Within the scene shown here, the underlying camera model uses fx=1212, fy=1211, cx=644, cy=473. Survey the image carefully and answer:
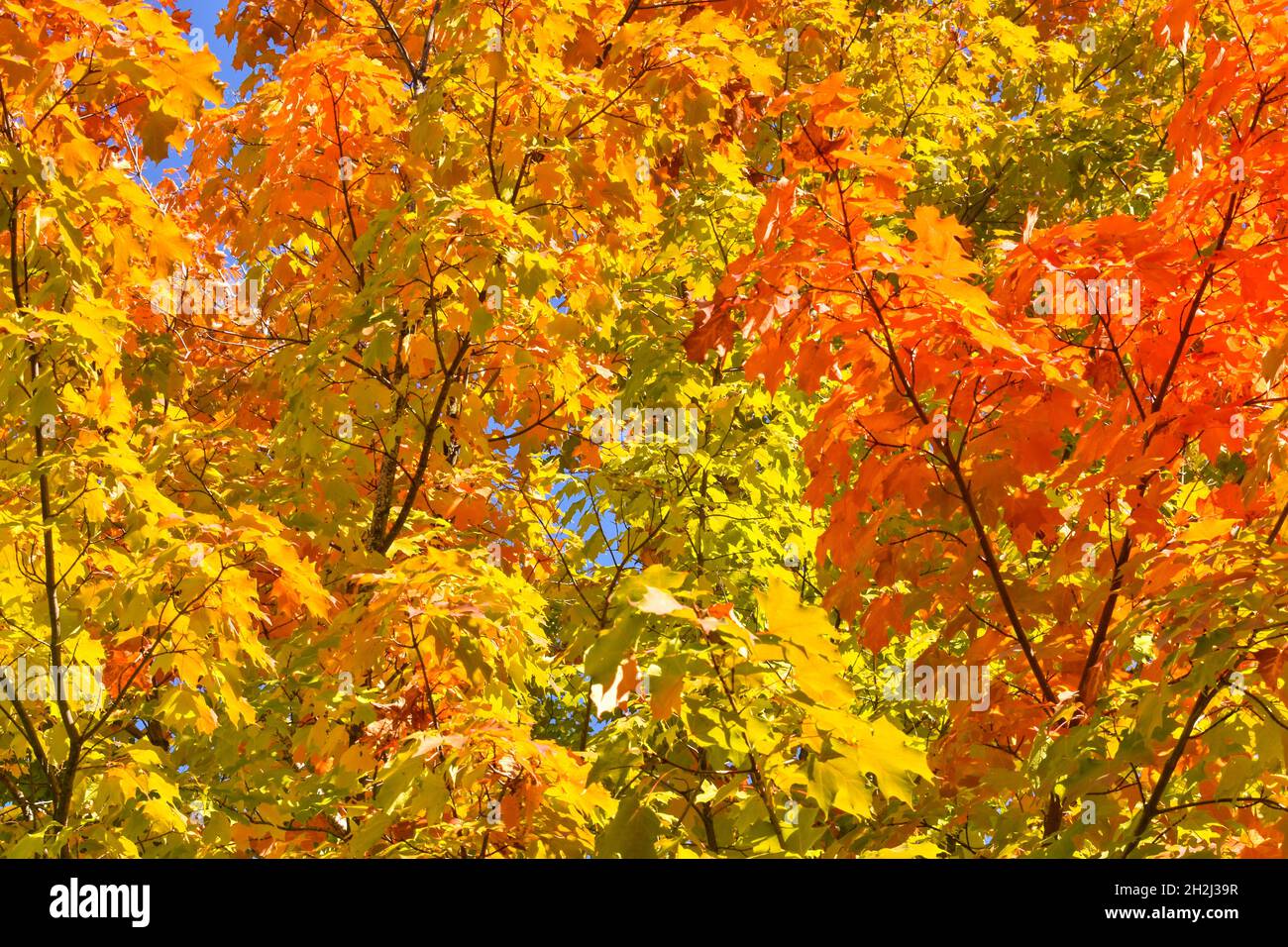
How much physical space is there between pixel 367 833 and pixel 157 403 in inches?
174

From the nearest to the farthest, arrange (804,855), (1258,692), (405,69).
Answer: (804,855), (1258,692), (405,69)

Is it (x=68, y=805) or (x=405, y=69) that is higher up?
(x=405, y=69)

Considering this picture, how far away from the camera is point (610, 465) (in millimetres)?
6492

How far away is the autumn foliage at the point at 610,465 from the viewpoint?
11.3 feet

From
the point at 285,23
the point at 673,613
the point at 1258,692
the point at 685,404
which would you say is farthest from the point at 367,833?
the point at 285,23

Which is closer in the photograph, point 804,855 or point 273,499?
point 804,855

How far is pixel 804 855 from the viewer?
3.02 m

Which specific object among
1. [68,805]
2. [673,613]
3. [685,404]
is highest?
[685,404]

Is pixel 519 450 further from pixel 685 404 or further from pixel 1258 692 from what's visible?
pixel 1258 692

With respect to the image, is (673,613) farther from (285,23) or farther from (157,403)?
(285,23)

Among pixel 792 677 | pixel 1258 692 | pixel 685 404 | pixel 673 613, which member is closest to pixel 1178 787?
pixel 1258 692

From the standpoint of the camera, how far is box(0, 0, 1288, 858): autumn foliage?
3.46m

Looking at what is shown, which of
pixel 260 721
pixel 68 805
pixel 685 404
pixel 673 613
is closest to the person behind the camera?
pixel 673 613

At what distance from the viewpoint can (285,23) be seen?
7770 millimetres
